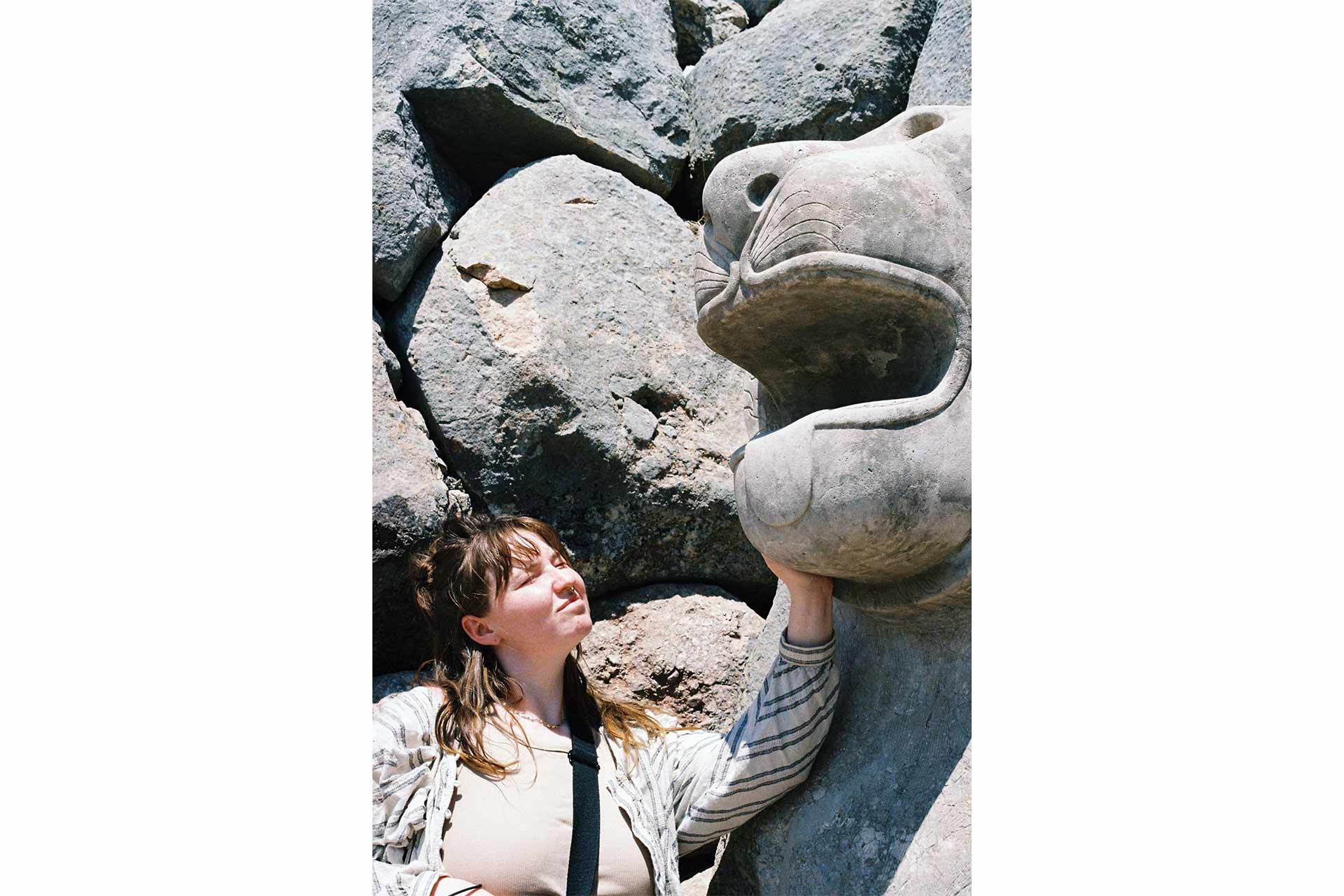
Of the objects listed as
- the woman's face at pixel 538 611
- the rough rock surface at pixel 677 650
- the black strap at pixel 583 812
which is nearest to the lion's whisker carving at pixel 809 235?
the woman's face at pixel 538 611

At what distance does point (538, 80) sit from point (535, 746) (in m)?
0.91

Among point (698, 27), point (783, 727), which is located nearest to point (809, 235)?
point (783, 727)

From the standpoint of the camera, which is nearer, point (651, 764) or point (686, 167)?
point (651, 764)

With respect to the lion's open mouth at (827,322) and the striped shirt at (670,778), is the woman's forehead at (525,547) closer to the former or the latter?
the striped shirt at (670,778)

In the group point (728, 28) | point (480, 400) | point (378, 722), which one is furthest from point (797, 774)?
point (728, 28)

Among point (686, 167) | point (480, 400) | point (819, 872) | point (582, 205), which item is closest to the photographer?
point (819, 872)

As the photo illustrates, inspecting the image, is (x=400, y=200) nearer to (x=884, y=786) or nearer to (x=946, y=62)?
(x=946, y=62)

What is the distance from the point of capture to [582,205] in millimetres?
1692

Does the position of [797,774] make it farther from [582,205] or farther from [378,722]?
[582,205]

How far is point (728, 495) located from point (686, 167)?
1.69 ft

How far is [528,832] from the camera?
3.81 feet

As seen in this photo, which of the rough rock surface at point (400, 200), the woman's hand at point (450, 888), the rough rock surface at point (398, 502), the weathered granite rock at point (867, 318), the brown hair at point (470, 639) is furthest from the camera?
the rough rock surface at point (400, 200)

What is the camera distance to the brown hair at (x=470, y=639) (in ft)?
4.09

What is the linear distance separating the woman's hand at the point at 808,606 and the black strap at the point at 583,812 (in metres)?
0.23
